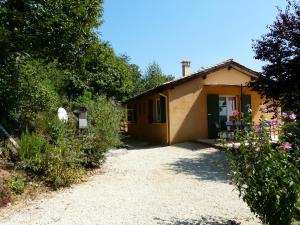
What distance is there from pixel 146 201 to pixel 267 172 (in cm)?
308

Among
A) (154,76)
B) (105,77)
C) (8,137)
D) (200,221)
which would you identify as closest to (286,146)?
(200,221)

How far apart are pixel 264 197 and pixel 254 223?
3.84 ft

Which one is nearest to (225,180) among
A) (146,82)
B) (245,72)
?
(245,72)

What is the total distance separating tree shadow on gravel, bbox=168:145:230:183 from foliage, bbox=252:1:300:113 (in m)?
2.55

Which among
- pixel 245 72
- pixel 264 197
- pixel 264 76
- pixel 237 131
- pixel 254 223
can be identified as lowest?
pixel 254 223

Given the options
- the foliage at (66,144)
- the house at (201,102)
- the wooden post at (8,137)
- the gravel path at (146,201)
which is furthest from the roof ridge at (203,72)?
the wooden post at (8,137)

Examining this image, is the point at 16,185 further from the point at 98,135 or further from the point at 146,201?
the point at 98,135

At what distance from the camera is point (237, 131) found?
512 cm

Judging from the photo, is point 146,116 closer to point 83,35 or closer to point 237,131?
point 83,35

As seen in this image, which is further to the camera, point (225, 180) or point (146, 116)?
point (146, 116)

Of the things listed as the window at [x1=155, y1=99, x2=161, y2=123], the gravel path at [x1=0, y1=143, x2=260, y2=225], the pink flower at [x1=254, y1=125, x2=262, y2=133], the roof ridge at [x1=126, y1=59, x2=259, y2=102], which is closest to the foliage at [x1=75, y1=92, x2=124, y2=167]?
the gravel path at [x1=0, y1=143, x2=260, y2=225]

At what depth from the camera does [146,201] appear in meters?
7.13

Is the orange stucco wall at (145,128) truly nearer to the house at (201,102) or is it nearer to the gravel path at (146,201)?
the house at (201,102)

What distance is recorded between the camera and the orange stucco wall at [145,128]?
1823cm
